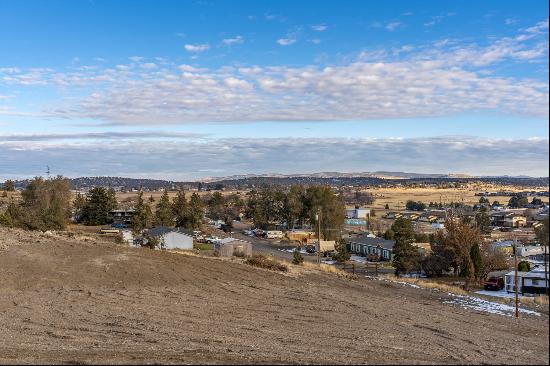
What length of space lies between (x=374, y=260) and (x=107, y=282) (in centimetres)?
3969

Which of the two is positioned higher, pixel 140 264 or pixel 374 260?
pixel 140 264

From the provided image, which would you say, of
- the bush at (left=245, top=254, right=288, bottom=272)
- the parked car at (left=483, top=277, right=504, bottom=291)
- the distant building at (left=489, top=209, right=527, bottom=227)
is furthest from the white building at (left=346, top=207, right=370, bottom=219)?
the bush at (left=245, top=254, right=288, bottom=272)

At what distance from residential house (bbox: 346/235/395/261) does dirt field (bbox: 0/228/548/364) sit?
89.4 feet

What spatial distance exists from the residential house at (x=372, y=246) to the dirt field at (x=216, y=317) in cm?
2726

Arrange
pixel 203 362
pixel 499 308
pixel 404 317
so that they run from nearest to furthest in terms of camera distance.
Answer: pixel 203 362 < pixel 404 317 < pixel 499 308

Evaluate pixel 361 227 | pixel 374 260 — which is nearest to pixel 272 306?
pixel 374 260

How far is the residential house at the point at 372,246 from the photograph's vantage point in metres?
62.1

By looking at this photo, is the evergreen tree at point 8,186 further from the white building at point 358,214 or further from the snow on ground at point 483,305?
the snow on ground at point 483,305

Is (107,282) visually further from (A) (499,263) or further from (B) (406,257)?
(A) (499,263)

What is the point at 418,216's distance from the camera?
4402 inches

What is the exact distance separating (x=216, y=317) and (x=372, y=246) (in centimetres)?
4830

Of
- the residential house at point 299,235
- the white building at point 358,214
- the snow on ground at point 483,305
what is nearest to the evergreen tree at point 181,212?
the residential house at point 299,235

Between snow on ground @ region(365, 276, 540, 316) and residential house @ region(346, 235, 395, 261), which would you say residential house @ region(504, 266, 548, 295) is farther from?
residential house @ region(346, 235, 395, 261)

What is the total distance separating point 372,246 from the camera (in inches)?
2596
